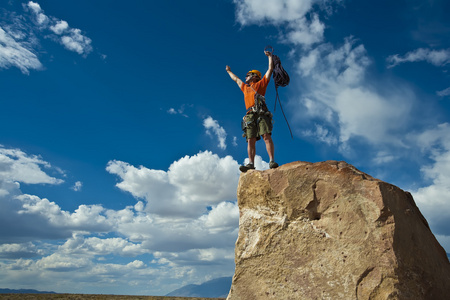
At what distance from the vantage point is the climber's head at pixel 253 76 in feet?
28.1

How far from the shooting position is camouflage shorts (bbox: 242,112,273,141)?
793cm

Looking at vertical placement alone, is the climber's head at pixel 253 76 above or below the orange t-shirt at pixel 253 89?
above

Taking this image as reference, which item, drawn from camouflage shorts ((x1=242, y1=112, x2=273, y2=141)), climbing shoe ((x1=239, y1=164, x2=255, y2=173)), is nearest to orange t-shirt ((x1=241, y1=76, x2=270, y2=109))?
Answer: camouflage shorts ((x1=242, y1=112, x2=273, y2=141))

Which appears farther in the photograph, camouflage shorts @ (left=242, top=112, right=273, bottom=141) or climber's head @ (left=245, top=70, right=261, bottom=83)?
climber's head @ (left=245, top=70, right=261, bottom=83)

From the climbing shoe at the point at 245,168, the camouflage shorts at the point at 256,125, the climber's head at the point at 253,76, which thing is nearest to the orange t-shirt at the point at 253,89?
the climber's head at the point at 253,76

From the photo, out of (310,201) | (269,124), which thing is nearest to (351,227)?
(310,201)

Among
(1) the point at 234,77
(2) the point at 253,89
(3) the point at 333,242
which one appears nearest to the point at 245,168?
(2) the point at 253,89

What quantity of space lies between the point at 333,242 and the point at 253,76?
4531mm

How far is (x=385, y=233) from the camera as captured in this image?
5.46 metres

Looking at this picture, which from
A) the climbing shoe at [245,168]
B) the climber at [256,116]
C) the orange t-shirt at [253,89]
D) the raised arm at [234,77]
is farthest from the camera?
the raised arm at [234,77]

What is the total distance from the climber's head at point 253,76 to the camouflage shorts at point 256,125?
3.30 ft

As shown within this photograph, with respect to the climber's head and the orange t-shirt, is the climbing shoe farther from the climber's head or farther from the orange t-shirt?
the climber's head

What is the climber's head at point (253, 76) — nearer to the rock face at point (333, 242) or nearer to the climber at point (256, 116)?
the climber at point (256, 116)

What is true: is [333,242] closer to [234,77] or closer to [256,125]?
[256,125]
